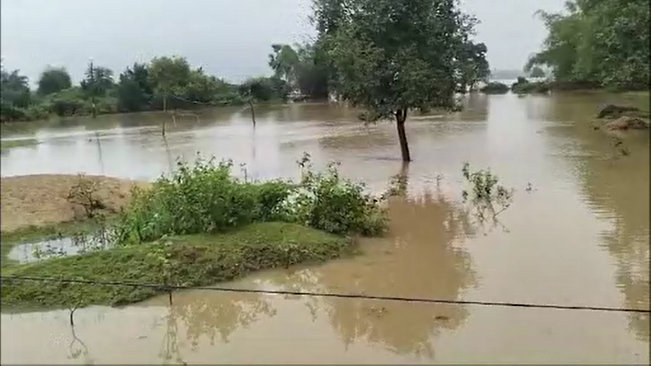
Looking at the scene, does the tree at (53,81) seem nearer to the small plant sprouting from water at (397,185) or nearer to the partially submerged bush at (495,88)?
the small plant sprouting from water at (397,185)

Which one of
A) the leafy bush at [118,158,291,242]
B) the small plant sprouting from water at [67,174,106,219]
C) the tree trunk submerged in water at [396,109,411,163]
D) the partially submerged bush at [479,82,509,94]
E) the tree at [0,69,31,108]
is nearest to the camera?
the tree at [0,69,31,108]

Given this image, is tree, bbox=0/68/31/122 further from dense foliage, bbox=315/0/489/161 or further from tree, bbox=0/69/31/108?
dense foliage, bbox=315/0/489/161

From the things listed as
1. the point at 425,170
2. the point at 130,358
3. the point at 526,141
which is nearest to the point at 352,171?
the point at 425,170

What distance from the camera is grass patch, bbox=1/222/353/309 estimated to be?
95.1 inches

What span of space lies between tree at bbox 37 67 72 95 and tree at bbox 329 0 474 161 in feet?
7.79

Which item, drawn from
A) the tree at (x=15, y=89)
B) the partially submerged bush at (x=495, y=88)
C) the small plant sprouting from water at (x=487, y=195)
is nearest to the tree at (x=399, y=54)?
the partially submerged bush at (x=495, y=88)

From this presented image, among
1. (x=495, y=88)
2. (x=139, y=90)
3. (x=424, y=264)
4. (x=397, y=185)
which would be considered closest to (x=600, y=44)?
(x=495, y=88)

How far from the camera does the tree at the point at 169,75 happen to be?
3141mm

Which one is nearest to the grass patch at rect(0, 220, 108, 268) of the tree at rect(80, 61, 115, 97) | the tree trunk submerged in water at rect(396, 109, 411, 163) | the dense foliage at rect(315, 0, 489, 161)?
the tree at rect(80, 61, 115, 97)

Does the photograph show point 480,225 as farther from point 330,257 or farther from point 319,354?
point 319,354

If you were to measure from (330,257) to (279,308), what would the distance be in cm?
62

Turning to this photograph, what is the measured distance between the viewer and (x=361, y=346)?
7.79 ft

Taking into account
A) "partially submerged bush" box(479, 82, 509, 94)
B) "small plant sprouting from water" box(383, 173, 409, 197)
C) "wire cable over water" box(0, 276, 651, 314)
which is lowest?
"wire cable over water" box(0, 276, 651, 314)

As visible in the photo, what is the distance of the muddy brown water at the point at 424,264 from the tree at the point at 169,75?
0.87ft
